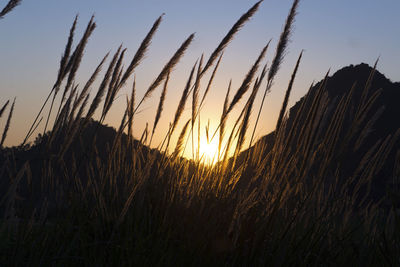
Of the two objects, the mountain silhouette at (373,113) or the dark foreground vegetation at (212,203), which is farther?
the mountain silhouette at (373,113)

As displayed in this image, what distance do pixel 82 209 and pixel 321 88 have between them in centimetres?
138

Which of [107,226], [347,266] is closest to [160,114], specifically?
[107,226]

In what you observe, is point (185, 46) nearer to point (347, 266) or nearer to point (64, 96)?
point (64, 96)

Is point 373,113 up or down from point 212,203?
up

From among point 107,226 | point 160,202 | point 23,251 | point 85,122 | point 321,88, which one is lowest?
point 23,251

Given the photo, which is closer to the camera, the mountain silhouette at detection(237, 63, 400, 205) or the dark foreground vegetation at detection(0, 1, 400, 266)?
the dark foreground vegetation at detection(0, 1, 400, 266)

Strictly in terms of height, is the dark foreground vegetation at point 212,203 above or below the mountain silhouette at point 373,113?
below

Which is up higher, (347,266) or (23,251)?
(347,266)

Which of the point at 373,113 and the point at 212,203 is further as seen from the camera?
the point at 373,113

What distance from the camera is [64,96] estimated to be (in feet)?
5.71

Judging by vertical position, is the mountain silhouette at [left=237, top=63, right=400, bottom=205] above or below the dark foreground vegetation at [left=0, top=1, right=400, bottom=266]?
above

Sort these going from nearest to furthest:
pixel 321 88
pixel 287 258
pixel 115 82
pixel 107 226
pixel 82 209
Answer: pixel 321 88
pixel 287 258
pixel 115 82
pixel 107 226
pixel 82 209

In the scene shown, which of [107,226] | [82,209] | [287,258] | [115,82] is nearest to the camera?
[287,258]

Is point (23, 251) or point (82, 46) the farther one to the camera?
point (82, 46)
